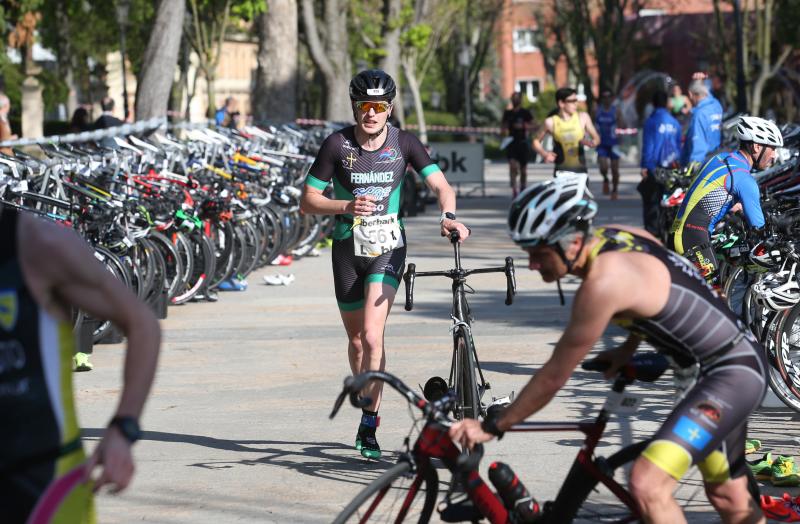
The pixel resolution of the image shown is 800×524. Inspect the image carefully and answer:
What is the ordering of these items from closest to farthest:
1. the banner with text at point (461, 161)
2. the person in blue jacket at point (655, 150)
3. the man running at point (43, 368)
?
1. the man running at point (43, 368)
2. the person in blue jacket at point (655, 150)
3. the banner with text at point (461, 161)

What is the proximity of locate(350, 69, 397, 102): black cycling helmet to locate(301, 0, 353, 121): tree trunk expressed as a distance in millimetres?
20452

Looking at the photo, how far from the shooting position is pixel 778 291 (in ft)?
28.5

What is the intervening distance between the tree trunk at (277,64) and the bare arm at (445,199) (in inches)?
710

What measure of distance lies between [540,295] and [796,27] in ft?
146

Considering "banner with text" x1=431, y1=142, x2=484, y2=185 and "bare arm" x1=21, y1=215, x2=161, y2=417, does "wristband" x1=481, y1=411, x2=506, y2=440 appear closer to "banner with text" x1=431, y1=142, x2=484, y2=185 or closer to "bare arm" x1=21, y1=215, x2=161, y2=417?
"bare arm" x1=21, y1=215, x2=161, y2=417

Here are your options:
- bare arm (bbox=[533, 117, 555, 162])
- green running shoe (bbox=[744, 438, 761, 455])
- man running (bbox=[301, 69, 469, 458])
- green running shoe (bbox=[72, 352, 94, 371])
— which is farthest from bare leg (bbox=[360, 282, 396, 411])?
bare arm (bbox=[533, 117, 555, 162])

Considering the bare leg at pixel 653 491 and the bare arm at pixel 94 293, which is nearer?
the bare arm at pixel 94 293

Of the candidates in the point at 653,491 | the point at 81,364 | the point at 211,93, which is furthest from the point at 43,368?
the point at 211,93

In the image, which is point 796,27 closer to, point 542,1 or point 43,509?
point 542,1

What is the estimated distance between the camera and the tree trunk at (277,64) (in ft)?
85.9

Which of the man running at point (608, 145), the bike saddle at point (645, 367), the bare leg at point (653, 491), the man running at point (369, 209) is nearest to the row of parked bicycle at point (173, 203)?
the man running at point (369, 209)

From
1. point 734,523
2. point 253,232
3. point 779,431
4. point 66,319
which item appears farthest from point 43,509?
point 253,232

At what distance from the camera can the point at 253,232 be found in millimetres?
16219

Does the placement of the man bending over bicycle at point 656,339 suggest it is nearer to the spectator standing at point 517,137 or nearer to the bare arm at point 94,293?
the bare arm at point 94,293
